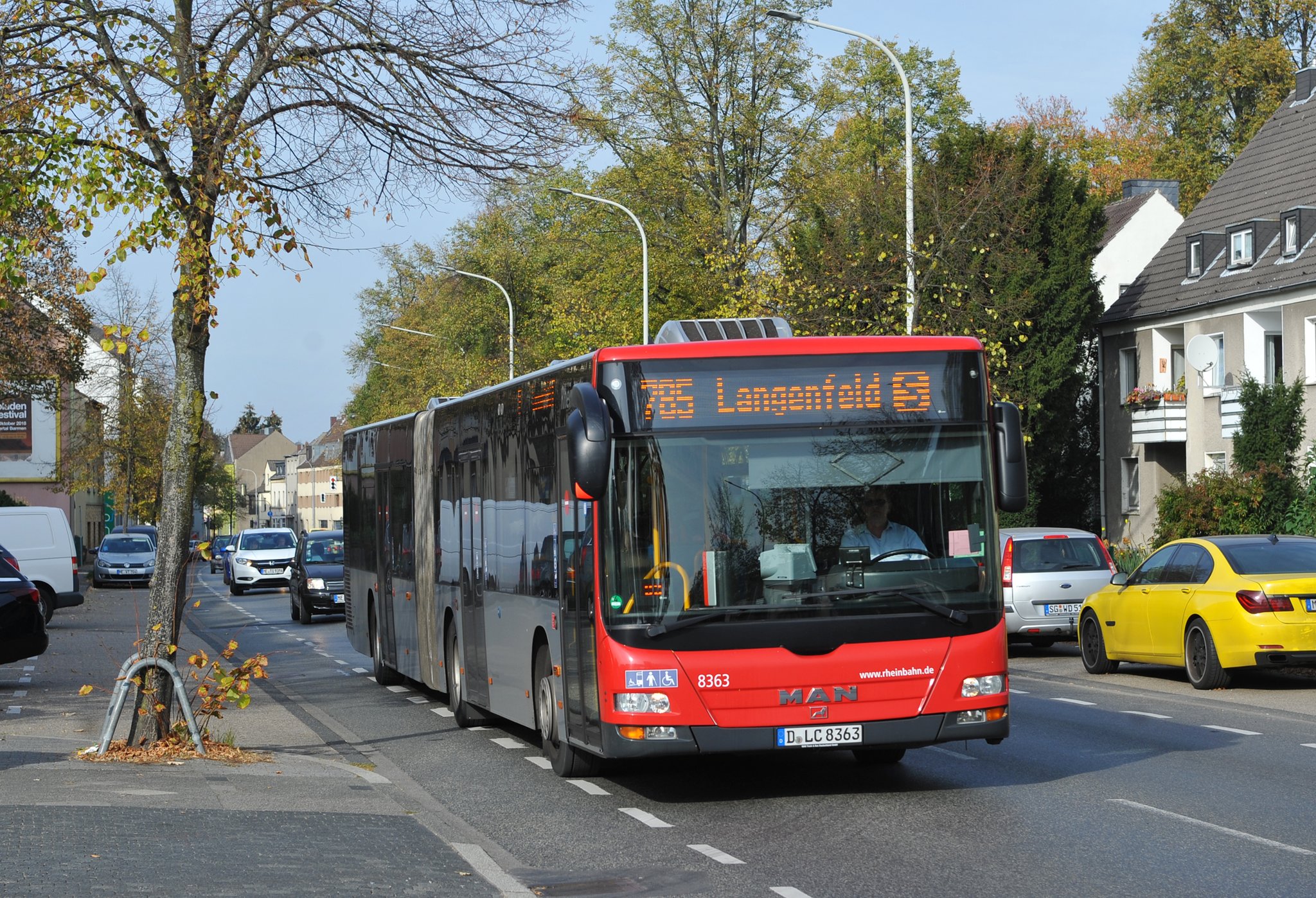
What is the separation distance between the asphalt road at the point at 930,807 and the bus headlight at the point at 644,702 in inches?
25.1

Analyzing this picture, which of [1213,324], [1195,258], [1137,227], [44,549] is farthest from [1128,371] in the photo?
[44,549]

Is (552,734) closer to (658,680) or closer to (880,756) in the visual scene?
(658,680)

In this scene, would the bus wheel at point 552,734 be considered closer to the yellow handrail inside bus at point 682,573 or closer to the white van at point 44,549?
the yellow handrail inside bus at point 682,573

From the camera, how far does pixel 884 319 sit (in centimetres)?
2809

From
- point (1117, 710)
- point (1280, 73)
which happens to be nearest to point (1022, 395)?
point (1280, 73)

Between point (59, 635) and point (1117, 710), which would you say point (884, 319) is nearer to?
point (1117, 710)

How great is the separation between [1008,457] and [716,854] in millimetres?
3147

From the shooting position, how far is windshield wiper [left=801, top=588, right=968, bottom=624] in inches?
408

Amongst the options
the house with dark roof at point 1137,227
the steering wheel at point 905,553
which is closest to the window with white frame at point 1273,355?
the house with dark roof at point 1137,227

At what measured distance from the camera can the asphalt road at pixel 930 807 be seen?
8.22m

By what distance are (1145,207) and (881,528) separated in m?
48.0

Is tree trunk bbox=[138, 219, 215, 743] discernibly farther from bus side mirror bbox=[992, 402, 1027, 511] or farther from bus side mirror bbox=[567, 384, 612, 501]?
bus side mirror bbox=[992, 402, 1027, 511]

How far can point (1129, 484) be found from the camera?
47.2 meters

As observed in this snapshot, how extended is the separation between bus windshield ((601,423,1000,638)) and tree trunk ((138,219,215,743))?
3963mm
